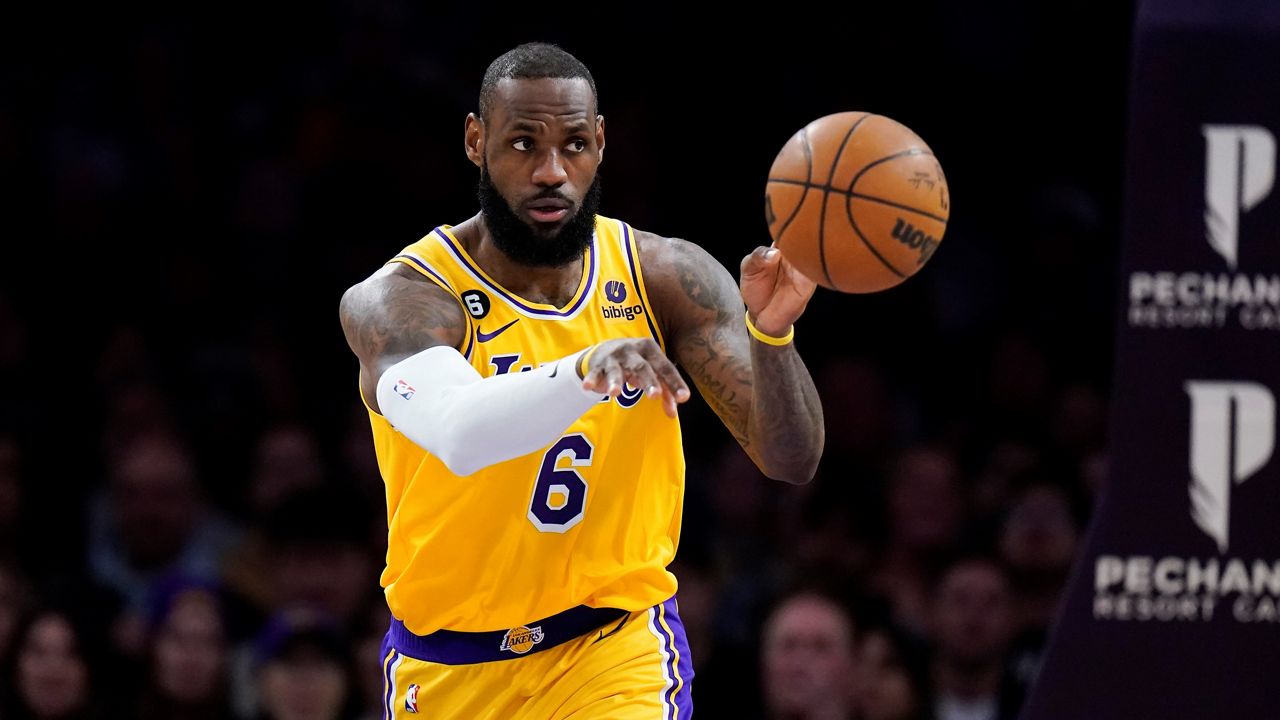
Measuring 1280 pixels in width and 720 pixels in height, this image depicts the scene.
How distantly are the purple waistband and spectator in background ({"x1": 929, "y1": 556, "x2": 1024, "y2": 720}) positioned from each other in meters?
3.21

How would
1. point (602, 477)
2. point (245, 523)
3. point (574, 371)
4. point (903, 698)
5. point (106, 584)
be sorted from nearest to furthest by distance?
point (574, 371), point (602, 477), point (903, 698), point (106, 584), point (245, 523)

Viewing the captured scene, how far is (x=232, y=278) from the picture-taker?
10492 millimetres

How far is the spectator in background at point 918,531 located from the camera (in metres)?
8.59

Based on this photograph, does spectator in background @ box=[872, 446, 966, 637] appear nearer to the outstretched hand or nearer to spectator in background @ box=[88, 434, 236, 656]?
spectator in background @ box=[88, 434, 236, 656]

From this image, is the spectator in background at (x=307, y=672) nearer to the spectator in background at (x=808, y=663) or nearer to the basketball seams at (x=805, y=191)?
the spectator in background at (x=808, y=663)

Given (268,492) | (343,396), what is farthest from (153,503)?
(343,396)

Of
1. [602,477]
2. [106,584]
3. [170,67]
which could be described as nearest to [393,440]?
[602,477]

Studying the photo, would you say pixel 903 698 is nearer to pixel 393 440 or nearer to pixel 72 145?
pixel 393 440

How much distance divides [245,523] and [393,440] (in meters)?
4.56

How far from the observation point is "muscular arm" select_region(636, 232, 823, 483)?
4.84m

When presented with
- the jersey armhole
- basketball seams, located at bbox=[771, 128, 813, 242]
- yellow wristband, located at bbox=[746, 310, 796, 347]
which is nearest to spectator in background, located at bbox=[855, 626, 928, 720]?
the jersey armhole

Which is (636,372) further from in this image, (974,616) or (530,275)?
(974,616)

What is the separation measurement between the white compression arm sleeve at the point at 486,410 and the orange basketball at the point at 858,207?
83 cm

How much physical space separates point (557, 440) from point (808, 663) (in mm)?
2932
